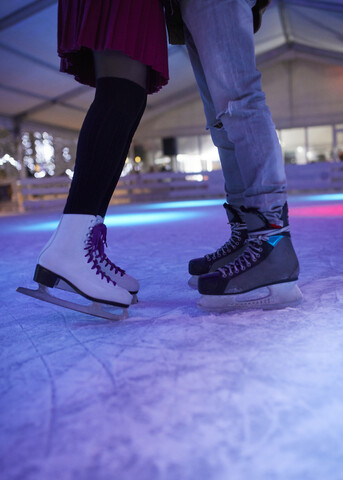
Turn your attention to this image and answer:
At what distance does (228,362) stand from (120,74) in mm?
591

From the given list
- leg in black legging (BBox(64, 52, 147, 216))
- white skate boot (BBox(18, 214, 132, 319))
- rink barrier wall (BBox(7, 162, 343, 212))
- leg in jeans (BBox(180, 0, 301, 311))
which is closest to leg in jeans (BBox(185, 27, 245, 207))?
leg in jeans (BBox(180, 0, 301, 311))

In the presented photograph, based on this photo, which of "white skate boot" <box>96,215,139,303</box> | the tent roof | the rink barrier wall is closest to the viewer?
"white skate boot" <box>96,215,139,303</box>

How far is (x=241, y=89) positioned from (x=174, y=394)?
26.5 inches

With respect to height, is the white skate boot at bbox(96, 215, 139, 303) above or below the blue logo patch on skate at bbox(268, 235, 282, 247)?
below

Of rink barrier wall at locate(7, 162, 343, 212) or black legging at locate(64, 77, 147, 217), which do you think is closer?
black legging at locate(64, 77, 147, 217)

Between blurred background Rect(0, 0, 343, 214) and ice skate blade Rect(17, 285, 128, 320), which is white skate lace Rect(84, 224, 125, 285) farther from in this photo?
blurred background Rect(0, 0, 343, 214)

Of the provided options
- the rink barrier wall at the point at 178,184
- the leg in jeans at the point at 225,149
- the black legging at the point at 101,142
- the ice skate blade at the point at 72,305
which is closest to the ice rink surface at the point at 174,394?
the ice skate blade at the point at 72,305

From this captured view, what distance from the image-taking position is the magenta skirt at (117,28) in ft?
2.73

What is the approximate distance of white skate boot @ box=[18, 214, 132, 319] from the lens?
832 mm

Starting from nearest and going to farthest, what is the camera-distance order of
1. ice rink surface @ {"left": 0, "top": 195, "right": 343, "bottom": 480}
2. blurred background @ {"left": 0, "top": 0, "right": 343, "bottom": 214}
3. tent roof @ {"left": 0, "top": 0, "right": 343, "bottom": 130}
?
ice rink surface @ {"left": 0, "top": 195, "right": 343, "bottom": 480} < tent roof @ {"left": 0, "top": 0, "right": 343, "bottom": 130} < blurred background @ {"left": 0, "top": 0, "right": 343, "bottom": 214}

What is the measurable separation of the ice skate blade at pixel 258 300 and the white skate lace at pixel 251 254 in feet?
0.16

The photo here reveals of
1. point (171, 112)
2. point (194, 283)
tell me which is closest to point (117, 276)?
point (194, 283)

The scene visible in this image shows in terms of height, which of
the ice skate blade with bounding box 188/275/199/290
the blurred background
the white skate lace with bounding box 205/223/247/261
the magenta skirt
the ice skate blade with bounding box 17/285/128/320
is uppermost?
the blurred background

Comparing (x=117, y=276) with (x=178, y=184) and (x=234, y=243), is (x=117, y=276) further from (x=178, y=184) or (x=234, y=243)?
(x=178, y=184)
